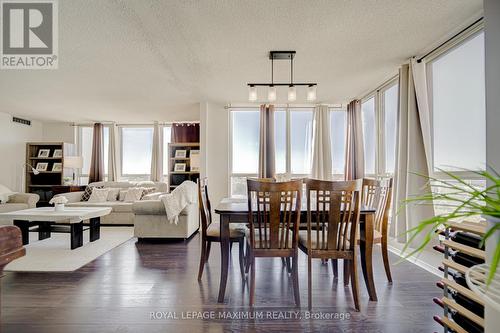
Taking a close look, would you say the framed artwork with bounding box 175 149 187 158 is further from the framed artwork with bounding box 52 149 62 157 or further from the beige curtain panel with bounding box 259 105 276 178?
the framed artwork with bounding box 52 149 62 157

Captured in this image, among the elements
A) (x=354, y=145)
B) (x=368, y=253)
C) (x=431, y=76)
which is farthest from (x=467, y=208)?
(x=354, y=145)

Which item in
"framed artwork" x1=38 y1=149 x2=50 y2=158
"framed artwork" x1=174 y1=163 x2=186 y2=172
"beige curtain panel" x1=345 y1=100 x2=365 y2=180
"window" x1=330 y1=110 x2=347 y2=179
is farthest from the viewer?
"framed artwork" x1=38 y1=149 x2=50 y2=158

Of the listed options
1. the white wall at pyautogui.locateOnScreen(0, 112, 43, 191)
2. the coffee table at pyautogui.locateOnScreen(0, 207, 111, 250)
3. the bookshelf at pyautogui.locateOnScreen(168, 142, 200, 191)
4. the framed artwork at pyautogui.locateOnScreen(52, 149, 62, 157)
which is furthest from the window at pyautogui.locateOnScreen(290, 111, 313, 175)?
the white wall at pyautogui.locateOnScreen(0, 112, 43, 191)

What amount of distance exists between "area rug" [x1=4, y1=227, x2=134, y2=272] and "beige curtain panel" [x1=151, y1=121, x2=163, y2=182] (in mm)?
2479

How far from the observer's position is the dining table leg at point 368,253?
2209mm

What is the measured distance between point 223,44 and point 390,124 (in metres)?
3.10

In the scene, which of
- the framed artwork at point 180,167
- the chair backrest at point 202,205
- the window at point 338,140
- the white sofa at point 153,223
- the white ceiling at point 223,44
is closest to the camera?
the white ceiling at point 223,44

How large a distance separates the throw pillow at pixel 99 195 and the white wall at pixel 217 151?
255 centimetres

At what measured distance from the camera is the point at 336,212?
2.08 m

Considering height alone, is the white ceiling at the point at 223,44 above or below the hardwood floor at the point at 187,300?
above

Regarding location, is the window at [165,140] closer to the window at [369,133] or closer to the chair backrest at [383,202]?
the window at [369,133]

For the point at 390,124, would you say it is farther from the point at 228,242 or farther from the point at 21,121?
the point at 21,121

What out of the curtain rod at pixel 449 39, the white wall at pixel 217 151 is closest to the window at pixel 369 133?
the curtain rod at pixel 449 39

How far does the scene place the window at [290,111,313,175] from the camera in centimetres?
579
